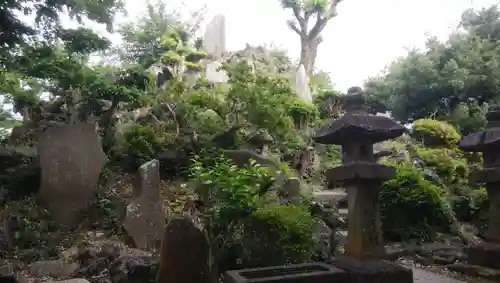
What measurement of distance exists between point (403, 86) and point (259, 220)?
407 inches

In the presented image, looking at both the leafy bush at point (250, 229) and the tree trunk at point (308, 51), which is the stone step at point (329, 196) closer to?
the leafy bush at point (250, 229)

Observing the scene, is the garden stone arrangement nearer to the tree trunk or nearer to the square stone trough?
the square stone trough

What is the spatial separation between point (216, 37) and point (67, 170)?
1247cm

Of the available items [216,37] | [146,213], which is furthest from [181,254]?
[216,37]

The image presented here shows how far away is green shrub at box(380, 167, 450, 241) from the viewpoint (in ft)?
24.6

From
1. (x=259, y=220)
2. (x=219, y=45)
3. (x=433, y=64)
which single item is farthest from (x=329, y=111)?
(x=259, y=220)

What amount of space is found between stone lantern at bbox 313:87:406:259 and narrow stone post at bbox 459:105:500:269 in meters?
2.04

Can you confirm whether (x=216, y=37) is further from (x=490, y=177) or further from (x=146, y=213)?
(x=490, y=177)

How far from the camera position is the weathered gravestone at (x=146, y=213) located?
598 centimetres

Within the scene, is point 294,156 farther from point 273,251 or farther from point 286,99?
point 273,251

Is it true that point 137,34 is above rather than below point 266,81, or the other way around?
above

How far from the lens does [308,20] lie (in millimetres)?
18297

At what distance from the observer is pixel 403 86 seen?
44.6 ft

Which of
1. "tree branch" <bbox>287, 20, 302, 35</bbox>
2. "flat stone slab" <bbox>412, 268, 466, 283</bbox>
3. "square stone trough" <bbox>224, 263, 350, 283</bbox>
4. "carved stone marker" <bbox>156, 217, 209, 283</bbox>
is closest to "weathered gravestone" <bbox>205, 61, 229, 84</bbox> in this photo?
Result: "tree branch" <bbox>287, 20, 302, 35</bbox>
